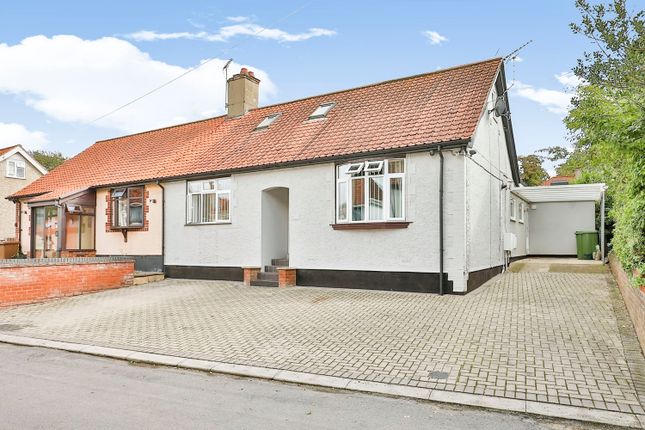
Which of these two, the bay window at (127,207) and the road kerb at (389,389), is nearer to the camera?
the road kerb at (389,389)

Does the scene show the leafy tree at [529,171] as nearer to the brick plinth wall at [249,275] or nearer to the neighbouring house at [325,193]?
the neighbouring house at [325,193]

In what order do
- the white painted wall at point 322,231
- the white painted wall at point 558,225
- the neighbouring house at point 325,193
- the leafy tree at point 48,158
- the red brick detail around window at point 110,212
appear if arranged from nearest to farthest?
the white painted wall at point 322,231
the neighbouring house at point 325,193
the red brick detail around window at point 110,212
the white painted wall at point 558,225
the leafy tree at point 48,158

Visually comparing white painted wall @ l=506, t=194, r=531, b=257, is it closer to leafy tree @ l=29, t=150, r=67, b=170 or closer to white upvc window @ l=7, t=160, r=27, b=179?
white upvc window @ l=7, t=160, r=27, b=179

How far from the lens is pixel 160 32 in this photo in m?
11.7

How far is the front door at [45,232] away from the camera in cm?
1812

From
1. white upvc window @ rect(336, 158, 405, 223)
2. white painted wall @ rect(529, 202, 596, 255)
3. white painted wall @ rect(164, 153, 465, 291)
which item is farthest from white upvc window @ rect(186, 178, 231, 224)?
white painted wall @ rect(529, 202, 596, 255)

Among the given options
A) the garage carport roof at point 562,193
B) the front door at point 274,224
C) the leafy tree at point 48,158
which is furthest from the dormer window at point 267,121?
the leafy tree at point 48,158

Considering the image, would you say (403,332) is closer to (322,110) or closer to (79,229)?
(322,110)

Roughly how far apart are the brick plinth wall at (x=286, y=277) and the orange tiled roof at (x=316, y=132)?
3.09m

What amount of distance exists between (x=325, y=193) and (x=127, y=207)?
8739mm

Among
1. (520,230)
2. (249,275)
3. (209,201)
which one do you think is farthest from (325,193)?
(520,230)

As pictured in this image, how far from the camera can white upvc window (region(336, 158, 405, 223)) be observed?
11.2 m

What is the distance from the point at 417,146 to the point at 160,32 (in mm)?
7277

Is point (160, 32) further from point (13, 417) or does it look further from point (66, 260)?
point (13, 417)
